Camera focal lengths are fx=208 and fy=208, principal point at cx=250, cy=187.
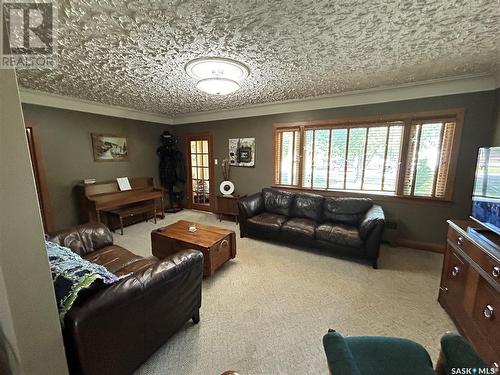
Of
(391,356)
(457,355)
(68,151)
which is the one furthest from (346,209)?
(68,151)

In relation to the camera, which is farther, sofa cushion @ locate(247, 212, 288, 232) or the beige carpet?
sofa cushion @ locate(247, 212, 288, 232)

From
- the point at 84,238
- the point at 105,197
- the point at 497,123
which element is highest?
the point at 497,123

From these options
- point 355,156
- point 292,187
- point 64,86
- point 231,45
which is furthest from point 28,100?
point 355,156

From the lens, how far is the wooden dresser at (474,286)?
51.8 inches

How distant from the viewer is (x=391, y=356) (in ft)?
3.36

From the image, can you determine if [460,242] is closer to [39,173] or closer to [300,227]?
[300,227]

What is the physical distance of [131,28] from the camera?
64.7 inches

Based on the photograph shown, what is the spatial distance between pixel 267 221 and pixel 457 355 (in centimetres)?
270

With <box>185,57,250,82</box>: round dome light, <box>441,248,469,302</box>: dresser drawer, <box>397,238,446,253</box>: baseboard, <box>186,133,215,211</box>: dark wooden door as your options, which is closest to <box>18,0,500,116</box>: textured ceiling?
<box>185,57,250,82</box>: round dome light

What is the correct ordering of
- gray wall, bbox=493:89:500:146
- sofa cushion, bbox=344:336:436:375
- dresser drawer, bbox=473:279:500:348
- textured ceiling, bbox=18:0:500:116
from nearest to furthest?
sofa cushion, bbox=344:336:436:375, dresser drawer, bbox=473:279:500:348, textured ceiling, bbox=18:0:500:116, gray wall, bbox=493:89:500:146

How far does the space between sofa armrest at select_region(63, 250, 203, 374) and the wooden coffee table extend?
2.35ft

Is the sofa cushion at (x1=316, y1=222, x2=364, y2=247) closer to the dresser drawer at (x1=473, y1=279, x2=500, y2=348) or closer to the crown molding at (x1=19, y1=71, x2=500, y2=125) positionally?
the dresser drawer at (x1=473, y1=279, x2=500, y2=348)

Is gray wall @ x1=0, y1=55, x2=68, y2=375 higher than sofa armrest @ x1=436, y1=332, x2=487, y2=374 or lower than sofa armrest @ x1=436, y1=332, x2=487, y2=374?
higher

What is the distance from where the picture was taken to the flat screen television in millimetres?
1630
